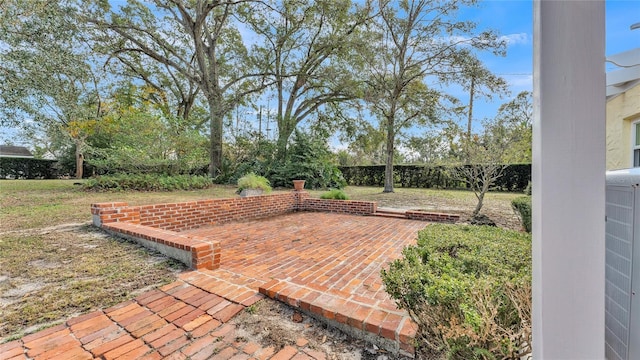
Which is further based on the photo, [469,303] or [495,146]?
[495,146]

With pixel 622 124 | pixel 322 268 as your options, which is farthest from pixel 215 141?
pixel 622 124

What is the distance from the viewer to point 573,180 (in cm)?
77

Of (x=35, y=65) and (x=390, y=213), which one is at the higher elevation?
(x=35, y=65)

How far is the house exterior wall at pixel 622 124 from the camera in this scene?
4.28 meters

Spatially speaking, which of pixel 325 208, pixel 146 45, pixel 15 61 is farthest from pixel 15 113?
pixel 146 45

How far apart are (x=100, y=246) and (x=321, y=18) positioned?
12212 mm

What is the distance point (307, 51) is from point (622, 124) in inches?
466

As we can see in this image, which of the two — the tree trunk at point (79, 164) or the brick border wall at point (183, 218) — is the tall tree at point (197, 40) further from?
the tree trunk at point (79, 164)

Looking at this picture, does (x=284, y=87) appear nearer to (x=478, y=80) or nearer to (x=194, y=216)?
(x=478, y=80)

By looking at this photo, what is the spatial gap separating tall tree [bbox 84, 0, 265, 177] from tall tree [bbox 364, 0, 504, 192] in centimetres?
592

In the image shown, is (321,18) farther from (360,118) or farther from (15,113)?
(15,113)

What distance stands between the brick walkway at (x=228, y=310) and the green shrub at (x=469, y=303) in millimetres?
161

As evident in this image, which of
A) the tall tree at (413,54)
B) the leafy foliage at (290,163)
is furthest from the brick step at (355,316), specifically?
the tall tree at (413,54)

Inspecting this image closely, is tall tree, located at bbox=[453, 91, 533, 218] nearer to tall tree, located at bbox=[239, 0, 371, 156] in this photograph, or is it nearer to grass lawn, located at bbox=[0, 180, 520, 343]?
grass lawn, located at bbox=[0, 180, 520, 343]
